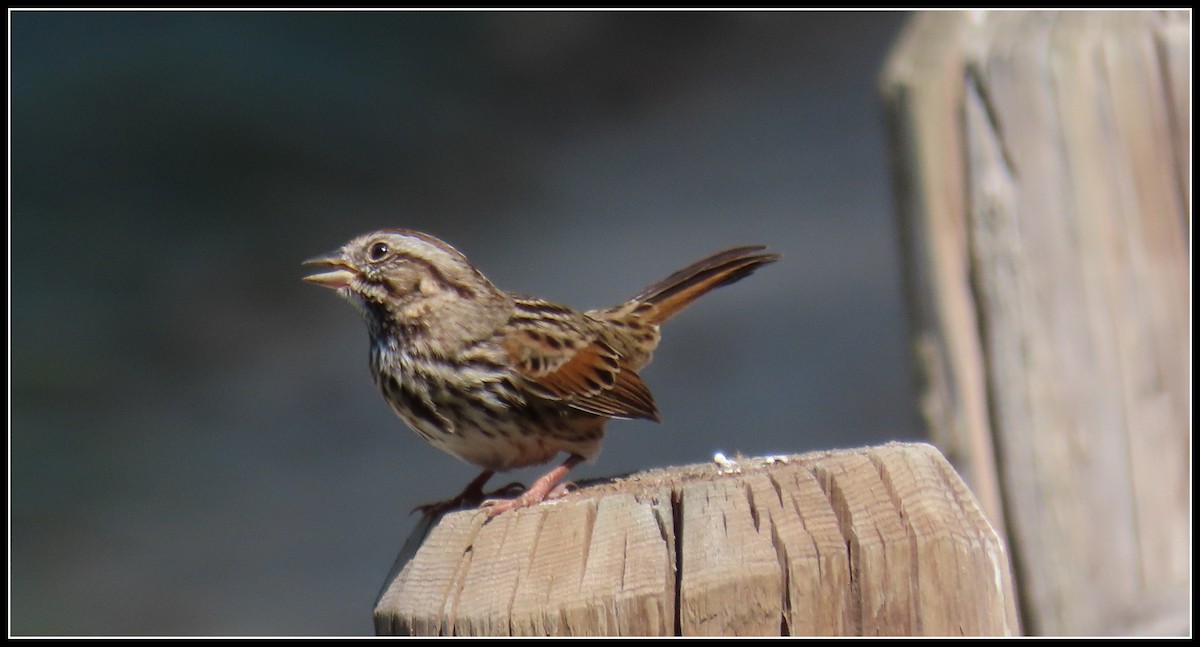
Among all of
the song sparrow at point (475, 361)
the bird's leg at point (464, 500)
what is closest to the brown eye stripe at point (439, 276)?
the song sparrow at point (475, 361)

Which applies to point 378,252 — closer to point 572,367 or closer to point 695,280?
point 572,367

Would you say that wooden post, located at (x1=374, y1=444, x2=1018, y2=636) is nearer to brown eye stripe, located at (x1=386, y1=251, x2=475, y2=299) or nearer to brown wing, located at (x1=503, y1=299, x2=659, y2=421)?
brown wing, located at (x1=503, y1=299, x2=659, y2=421)

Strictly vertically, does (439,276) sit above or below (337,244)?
below

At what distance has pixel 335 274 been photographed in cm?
411

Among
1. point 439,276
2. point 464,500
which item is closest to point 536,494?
point 464,500

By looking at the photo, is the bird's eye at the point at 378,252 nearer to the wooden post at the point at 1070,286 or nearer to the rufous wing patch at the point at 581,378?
the rufous wing patch at the point at 581,378

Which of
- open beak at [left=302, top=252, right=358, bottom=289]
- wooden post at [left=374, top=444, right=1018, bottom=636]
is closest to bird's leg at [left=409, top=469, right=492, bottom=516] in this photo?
open beak at [left=302, top=252, right=358, bottom=289]

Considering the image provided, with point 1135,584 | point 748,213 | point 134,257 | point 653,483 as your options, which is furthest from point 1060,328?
point 134,257

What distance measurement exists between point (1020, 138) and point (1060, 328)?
1.46 ft

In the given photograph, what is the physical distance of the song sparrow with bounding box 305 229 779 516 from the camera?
3.89 meters

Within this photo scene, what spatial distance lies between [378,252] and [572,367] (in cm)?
69

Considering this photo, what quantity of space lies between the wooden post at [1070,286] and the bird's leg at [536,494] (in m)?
0.99

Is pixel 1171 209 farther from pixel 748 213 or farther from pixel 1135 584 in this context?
pixel 748 213

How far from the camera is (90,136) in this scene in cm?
634
